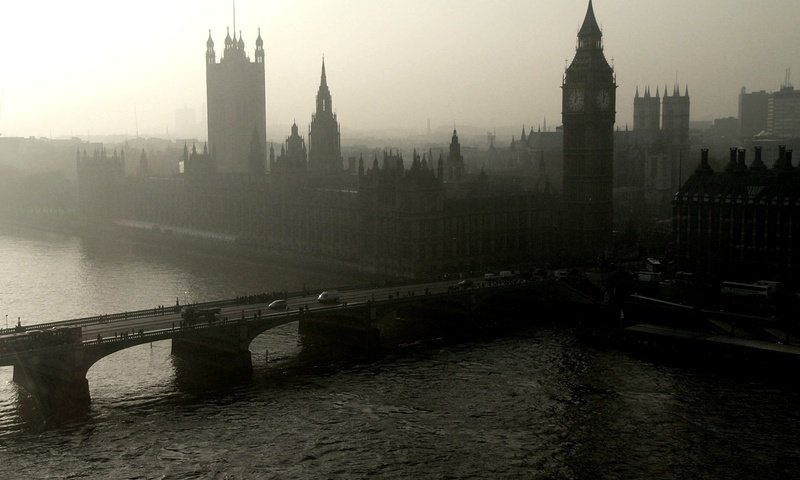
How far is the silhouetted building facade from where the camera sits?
85.8 metres

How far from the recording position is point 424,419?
56031mm

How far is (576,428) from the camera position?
5481 centimetres

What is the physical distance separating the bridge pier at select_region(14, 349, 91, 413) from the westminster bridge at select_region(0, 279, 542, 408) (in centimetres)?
6

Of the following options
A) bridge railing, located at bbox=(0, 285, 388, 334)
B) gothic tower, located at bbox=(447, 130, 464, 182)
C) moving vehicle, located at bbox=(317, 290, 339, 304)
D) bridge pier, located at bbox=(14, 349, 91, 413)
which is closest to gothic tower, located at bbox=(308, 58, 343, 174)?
gothic tower, located at bbox=(447, 130, 464, 182)

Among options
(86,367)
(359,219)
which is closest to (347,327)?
(86,367)

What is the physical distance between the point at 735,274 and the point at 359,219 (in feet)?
134

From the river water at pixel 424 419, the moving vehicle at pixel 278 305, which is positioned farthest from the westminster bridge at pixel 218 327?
the river water at pixel 424 419

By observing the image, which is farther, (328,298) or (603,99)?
(603,99)

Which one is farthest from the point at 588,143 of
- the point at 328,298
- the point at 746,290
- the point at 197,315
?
the point at 197,315

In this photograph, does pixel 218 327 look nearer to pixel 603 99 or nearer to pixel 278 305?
pixel 278 305

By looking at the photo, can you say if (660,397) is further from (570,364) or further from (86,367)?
(86,367)

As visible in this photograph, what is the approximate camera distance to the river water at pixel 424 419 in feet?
159

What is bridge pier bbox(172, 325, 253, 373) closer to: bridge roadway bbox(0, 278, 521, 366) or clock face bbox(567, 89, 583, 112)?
bridge roadway bbox(0, 278, 521, 366)

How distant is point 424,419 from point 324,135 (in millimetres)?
108084
